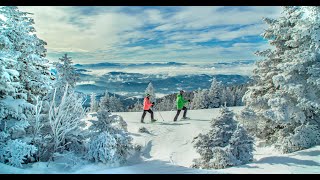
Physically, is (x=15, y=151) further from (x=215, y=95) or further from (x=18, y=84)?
(x=215, y=95)

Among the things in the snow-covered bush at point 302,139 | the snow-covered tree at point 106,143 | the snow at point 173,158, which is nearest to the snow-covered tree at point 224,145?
the snow at point 173,158

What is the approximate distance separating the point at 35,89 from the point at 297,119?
10516 mm

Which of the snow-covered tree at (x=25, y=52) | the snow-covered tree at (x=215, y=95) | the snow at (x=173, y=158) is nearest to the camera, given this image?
the snow at (x=173, y=158)

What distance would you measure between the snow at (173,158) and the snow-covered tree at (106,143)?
30cm

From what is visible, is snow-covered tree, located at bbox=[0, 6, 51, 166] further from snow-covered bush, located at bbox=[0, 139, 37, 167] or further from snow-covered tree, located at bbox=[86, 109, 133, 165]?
snow-covered tree, located at bbox=[86, 109, 133, 165]

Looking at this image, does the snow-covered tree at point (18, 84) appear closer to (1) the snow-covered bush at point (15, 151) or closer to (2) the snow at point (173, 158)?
(1) the snow-covered bush at point (15, 151)

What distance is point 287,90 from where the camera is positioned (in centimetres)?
1570

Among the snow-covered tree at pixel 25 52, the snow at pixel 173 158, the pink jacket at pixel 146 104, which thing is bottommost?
the snow at pixel 173 158

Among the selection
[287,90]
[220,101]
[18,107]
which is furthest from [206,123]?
[220,101]

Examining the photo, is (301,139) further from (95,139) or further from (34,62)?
(34,62)

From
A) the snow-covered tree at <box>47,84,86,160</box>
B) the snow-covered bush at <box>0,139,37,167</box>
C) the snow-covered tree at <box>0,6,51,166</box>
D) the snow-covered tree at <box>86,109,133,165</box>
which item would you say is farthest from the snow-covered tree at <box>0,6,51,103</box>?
the snow-covered tree at <box>86,109,133,165</box>

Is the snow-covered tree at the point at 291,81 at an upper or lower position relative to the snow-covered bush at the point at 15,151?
upper

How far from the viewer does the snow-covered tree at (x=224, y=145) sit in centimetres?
1384

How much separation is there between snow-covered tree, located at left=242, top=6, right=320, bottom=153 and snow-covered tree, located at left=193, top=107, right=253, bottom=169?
2.25 m
